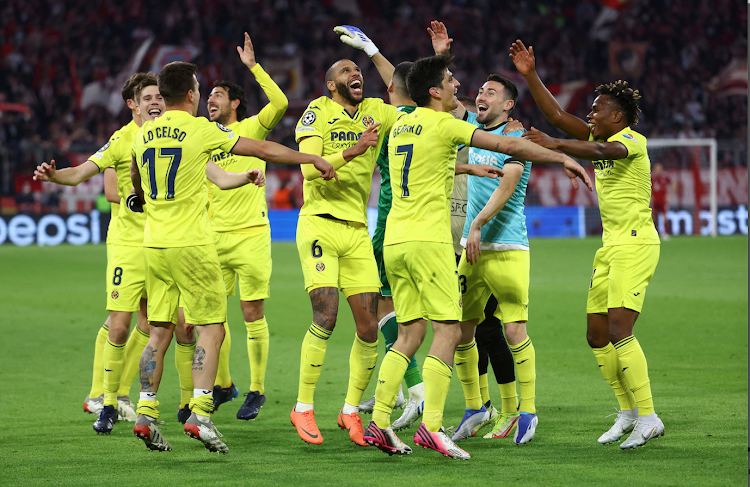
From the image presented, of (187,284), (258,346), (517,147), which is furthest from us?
(258,346)

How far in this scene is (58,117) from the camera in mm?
29250

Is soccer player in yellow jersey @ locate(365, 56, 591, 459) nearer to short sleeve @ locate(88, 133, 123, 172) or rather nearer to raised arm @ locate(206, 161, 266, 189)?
raised arm @ locate(206, 161, 266, 189)

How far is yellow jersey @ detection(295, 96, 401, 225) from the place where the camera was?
5.92m

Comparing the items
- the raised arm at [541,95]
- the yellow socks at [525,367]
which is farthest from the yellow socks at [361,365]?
the raised arm at [541,95]

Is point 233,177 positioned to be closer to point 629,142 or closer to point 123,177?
point 123,177

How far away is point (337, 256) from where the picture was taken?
Result: 19.4 feet

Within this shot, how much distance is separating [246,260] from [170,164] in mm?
1941

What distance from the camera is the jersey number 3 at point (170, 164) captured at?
526 centimetres

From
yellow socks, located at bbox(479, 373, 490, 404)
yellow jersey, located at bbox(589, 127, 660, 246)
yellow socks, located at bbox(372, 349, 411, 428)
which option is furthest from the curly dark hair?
yellow socks, located at bbox(372, 349, 411, 428)

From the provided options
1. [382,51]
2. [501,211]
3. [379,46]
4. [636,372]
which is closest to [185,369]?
[501,211]

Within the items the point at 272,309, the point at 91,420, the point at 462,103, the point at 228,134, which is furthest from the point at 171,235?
the point at 272,309

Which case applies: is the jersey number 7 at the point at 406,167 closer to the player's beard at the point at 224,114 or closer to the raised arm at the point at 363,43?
the raised arm at the point at 363,43

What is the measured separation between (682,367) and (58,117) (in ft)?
84.8

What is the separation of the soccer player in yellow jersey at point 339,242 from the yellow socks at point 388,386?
0.50 m
